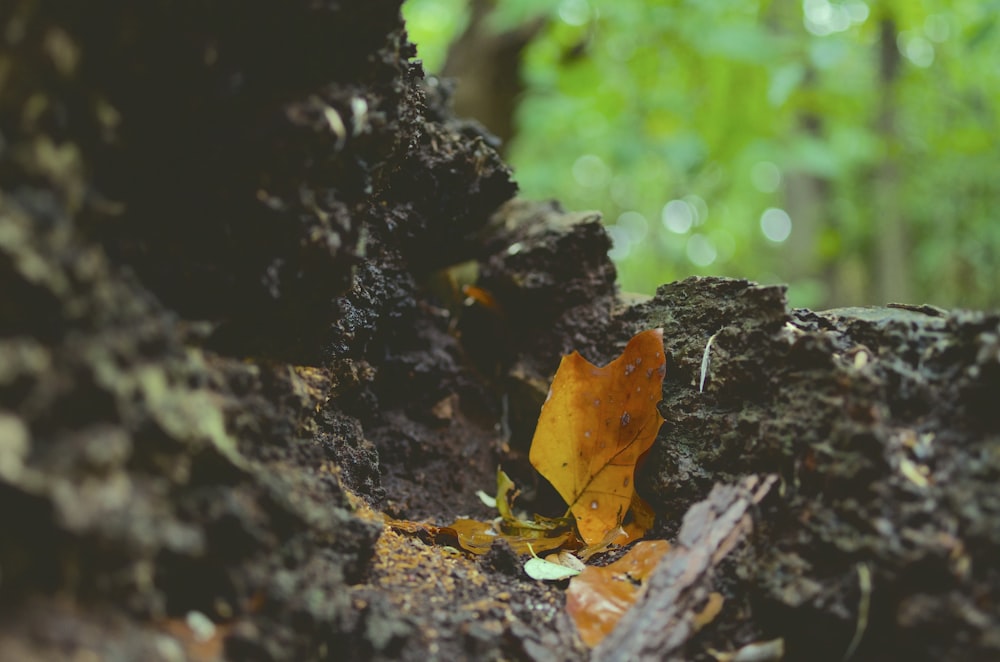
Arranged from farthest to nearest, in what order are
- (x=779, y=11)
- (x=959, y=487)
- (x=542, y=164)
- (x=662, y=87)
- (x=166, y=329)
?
(x=542, y=164) → (x=662, y=87) → (x=779, y=11) → (x=959, y=487) → (x=166, y=329)

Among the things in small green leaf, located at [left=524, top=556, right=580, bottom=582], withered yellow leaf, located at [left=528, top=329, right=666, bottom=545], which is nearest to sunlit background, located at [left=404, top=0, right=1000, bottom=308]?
withered yellow leaf, located at [left=528, top=329, right=666, bottom=545]

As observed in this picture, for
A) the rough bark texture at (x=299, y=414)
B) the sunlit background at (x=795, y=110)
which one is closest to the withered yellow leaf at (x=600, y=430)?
the rough bark texture at (x=299, y=414)

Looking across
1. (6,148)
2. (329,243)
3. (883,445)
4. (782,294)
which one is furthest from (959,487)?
(6,148)

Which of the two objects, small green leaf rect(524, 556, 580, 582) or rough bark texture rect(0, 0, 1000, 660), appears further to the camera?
small green leaf rect(524, 556, 580, 582)

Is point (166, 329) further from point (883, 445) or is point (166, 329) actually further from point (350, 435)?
point (883, 445)

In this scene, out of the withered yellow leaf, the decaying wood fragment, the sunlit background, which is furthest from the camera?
the sunlit background

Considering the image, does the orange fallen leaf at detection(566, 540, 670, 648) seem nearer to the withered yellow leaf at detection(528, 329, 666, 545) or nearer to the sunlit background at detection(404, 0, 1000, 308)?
the withered yellow leaf at detection(528, 329, 666, 545)

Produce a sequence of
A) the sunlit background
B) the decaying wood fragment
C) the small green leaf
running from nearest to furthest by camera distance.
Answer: the decaying wood fragment, the small green leaf, the sunlit background
